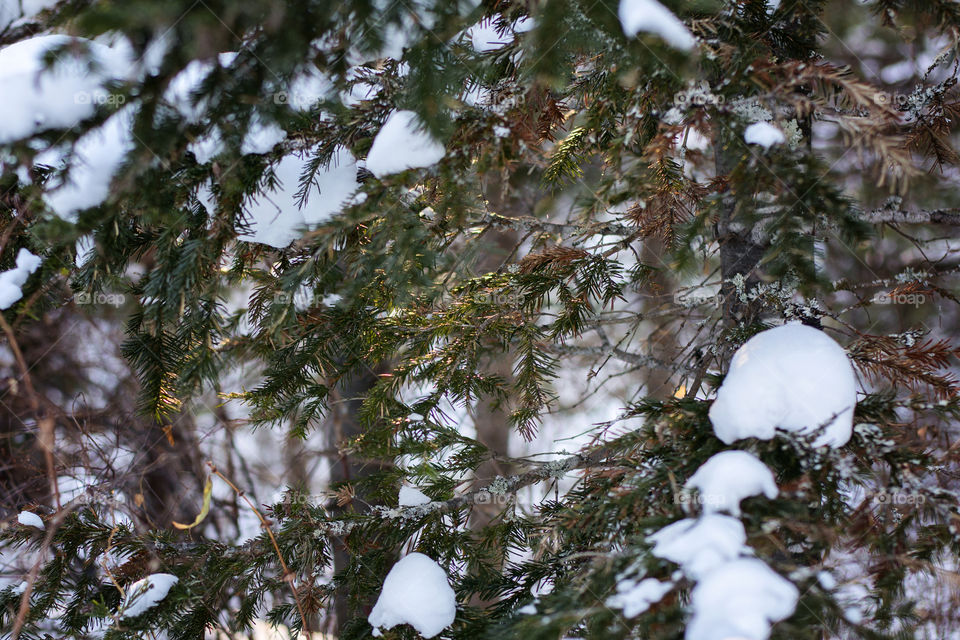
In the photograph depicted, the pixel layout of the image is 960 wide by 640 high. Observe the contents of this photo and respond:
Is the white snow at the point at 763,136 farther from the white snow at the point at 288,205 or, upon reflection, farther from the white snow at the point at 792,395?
the white snow at the point at 288,205

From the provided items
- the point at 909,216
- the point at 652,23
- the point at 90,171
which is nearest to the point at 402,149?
the point at 652,23

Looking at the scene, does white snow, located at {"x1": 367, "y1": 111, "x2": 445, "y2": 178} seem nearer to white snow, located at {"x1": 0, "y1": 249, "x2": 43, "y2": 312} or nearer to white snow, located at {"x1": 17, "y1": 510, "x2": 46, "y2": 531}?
white snow, located at {"x1": 0, "y1": 249, "x2": 43, "y2": 312}

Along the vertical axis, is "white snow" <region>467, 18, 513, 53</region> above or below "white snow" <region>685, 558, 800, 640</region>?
above

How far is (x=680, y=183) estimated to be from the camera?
1.98m

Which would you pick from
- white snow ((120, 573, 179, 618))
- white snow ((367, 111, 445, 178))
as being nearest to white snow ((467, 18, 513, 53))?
white snow ((367, 111, 445, 178))

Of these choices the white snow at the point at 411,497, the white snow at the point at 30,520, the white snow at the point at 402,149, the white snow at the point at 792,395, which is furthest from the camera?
the white snow at the point at 411,497

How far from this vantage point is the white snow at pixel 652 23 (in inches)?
54.1

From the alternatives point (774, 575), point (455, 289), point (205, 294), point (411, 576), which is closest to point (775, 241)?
point (774, 575)

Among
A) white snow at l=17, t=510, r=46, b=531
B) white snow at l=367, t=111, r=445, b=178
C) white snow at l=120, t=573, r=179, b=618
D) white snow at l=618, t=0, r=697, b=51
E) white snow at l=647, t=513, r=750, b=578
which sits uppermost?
white snow at l=618, t=0, r=697, b=51

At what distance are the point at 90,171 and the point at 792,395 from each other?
1.89m

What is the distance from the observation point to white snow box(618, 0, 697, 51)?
1374 millimetres

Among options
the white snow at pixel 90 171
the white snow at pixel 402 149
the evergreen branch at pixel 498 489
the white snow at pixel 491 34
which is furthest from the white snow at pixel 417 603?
the white snow at pixel 491 34

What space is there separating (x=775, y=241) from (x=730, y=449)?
1.84 feet

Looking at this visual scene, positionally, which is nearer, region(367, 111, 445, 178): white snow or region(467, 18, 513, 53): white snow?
region(367, 111, 445, 178): white snow
